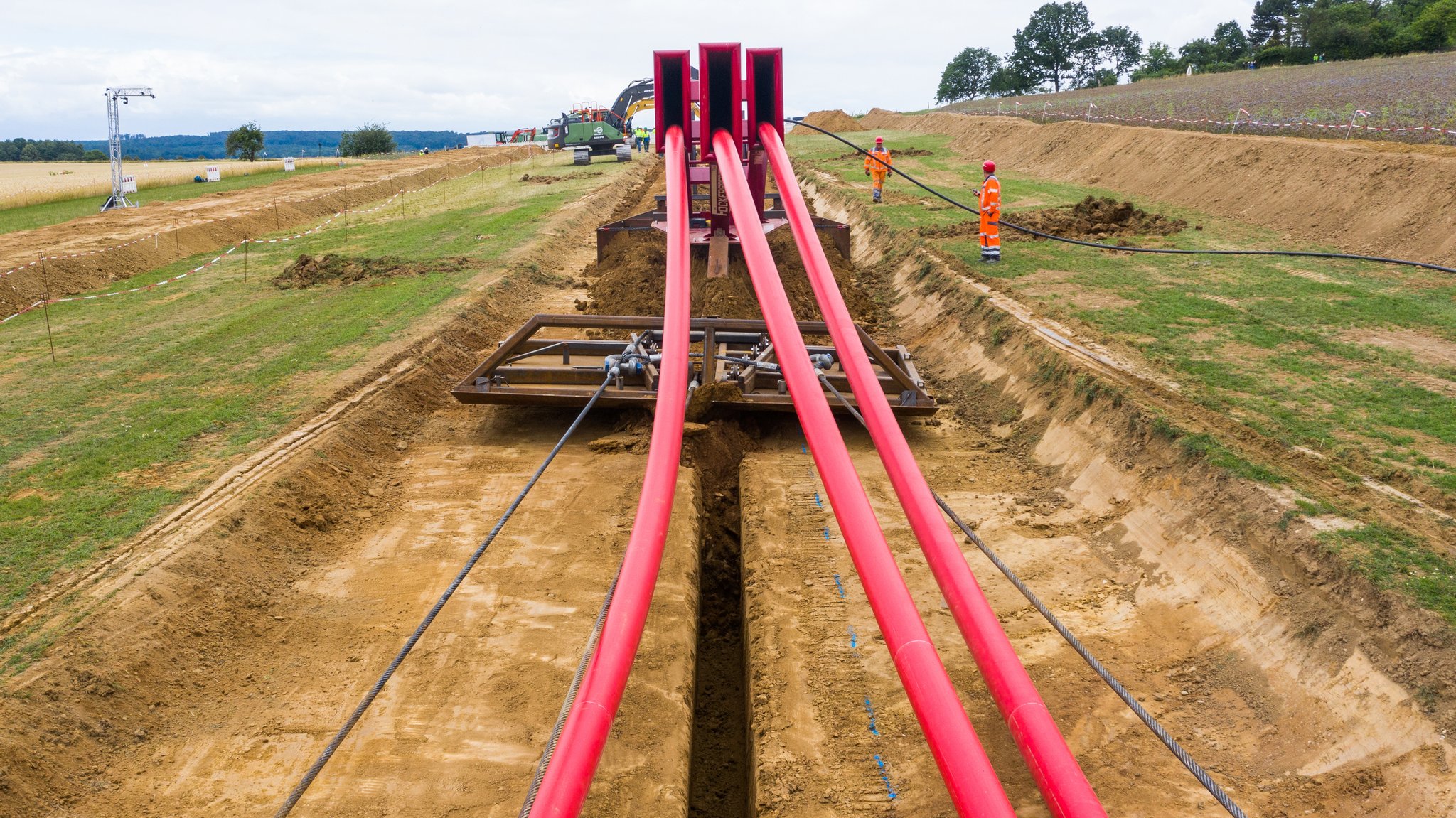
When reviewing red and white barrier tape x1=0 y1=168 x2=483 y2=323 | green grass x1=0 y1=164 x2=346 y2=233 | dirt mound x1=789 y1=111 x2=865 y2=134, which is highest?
dirt mound x1=789 y1=111 x2=865 y2=134

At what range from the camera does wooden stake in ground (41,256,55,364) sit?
12055 millimetres

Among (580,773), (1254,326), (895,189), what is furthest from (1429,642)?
(895,189)

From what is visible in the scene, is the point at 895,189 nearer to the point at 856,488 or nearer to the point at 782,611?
the point at 782,611

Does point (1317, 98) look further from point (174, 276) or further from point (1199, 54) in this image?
point (1199, 54)

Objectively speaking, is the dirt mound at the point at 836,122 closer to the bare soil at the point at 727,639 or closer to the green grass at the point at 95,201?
the green grass at the point at 95,201

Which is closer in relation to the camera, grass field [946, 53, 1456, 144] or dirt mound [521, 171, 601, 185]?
grass field [946, 53, 1456, 144]

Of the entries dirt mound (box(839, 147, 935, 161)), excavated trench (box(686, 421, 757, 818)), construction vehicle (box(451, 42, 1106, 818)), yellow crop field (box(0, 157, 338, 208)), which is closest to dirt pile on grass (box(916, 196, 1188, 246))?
construction vehicle (box(451, 42, 1106, 818))

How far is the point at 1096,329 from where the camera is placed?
33.7ft

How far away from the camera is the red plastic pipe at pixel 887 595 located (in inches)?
124

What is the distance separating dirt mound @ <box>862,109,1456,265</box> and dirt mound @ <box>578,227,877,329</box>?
750 cm

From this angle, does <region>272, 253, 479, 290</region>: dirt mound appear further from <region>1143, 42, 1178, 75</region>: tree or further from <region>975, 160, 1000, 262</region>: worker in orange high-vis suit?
<region>1143, 42, 1178, 75</region>: tree

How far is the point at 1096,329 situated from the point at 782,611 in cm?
588

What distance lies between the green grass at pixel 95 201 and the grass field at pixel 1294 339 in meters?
25.4

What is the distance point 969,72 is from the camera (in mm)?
103750
